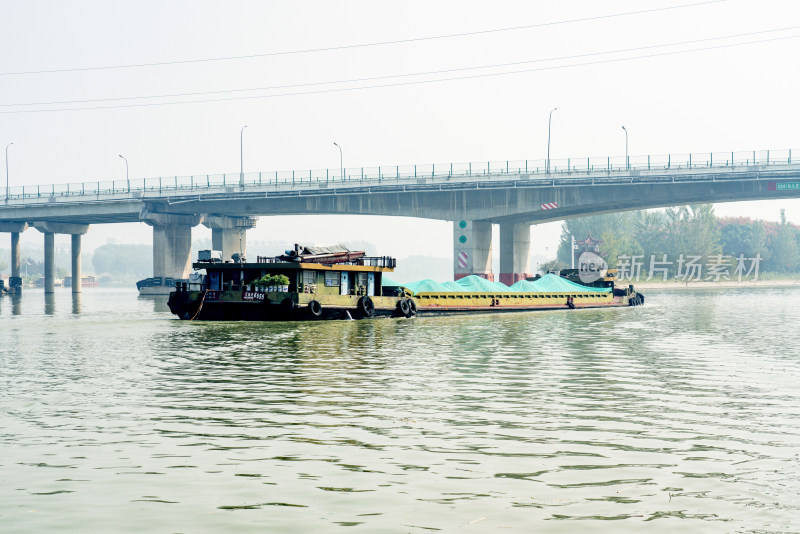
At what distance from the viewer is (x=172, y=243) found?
115938 millimetres

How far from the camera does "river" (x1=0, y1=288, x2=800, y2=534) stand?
1016cm

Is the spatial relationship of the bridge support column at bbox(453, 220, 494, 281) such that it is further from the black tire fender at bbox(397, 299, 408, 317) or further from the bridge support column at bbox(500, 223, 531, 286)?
Answer: the black tire fender at bbox(397, 299, 408, 317)

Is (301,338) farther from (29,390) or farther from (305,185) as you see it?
(305,185)

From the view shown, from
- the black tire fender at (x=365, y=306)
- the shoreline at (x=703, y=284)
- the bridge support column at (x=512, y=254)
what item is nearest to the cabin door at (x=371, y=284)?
the black tire fender at (x=365, y=306)

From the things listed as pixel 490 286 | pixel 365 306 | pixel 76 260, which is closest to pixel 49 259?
pixel 76 260

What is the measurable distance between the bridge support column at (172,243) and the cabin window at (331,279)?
67.6 metres

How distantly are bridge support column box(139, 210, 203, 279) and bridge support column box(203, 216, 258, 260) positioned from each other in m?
2.82

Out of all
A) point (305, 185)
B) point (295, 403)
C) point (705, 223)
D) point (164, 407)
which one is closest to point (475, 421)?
point (295, 403)

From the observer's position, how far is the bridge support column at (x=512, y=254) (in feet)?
338

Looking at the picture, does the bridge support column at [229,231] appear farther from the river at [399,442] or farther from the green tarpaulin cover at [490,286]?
the river at [399,442]

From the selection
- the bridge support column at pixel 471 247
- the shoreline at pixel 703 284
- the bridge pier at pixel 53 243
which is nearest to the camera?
the bridge support column at pixel 471 247

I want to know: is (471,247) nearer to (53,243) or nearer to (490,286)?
(490,286)

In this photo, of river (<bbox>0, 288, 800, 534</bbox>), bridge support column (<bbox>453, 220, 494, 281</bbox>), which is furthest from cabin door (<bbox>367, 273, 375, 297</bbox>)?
bridge support column (<bbox>453, 220, 494, 281</bbox>)

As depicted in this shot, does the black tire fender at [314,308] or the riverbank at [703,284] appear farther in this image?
the riverbank at [703,284]
